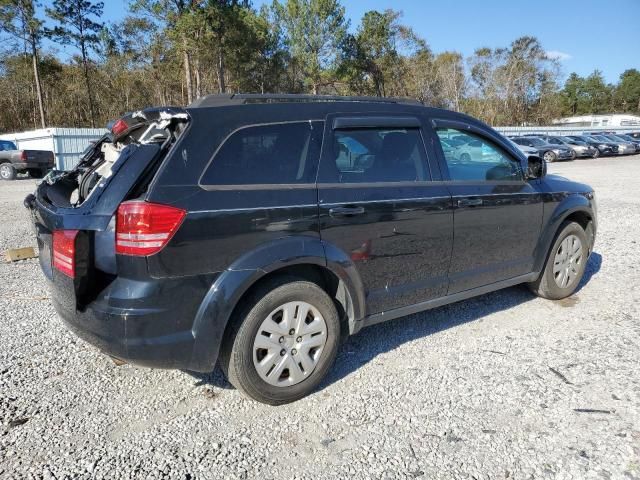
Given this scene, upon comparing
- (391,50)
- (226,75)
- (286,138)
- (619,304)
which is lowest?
(619,304)

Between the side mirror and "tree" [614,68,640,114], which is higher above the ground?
"tree" [614,68,640,114]

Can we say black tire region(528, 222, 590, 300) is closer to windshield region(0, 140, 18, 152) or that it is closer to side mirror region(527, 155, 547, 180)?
side mirror region(527, 155, 547, 180)

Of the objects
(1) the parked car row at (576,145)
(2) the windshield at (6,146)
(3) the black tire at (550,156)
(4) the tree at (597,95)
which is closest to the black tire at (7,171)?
(2) the windshield at (6,146)

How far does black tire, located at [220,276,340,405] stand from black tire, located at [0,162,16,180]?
2064 centimetres

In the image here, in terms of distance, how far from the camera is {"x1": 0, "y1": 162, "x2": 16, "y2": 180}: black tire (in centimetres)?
1925

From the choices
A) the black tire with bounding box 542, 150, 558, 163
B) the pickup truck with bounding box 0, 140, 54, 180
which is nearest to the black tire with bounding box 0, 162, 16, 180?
the pickup truck with bounding box 0, 140, 54, 180

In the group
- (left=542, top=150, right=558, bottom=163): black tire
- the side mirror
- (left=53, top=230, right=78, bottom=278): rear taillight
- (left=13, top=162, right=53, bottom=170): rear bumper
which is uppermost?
the side mirror

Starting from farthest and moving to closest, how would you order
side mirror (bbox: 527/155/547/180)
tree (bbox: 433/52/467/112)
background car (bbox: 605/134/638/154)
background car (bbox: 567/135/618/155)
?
tree (bbox: 433/52/467/112) → background car (bbox: 605/134/638/154) → background car (bbox: 567/135/618/155) → side mirror (bbox: 527/155/547/180)

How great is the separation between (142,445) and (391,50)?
5083 centimetres

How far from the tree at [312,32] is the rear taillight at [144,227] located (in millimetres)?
43111

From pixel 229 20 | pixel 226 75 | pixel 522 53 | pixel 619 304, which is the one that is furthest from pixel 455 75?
pixel 619 304

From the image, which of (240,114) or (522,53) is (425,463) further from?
(522,53)

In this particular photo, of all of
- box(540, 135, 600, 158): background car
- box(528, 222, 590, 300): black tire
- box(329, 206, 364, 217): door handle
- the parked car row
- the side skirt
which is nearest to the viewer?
box(329, 206, 364, 217): door handle

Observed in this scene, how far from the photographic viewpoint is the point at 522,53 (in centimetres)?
5922
